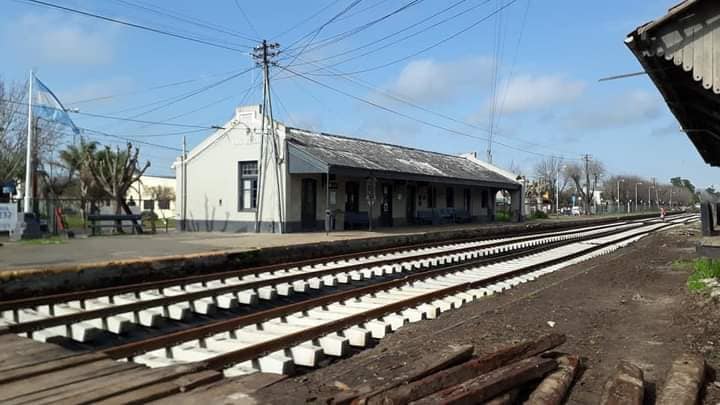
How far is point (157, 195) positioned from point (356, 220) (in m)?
47.1

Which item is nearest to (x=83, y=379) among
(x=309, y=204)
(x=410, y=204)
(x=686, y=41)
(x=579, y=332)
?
(x=579, y=332)

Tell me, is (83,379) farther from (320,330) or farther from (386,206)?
(386,206)

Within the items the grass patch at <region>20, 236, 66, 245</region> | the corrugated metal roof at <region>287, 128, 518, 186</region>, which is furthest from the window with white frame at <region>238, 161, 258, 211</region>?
the grass patch at <region>20, 236, 66, 245</region>

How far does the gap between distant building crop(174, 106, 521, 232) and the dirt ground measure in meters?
15.3

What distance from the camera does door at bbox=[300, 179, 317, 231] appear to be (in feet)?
88.7

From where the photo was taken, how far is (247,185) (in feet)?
90.9

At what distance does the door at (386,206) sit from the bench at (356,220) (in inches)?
72.3

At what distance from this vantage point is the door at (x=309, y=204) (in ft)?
88.7

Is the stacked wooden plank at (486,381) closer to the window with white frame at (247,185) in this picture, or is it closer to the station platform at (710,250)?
the station platform at (710,250)

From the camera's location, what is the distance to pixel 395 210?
33.2 meters

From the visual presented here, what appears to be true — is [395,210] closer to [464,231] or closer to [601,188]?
[464,231]

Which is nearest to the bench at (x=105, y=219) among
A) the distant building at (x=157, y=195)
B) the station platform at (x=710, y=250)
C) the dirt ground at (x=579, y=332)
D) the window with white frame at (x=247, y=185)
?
the window with white frame at (x=247, y=185)

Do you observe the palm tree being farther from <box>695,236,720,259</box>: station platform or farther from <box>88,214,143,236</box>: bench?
<box>695,236,720,259</box>: station platform

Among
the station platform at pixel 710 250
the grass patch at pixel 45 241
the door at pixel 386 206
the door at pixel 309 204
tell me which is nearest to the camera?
the station platform at pixel 710 250
